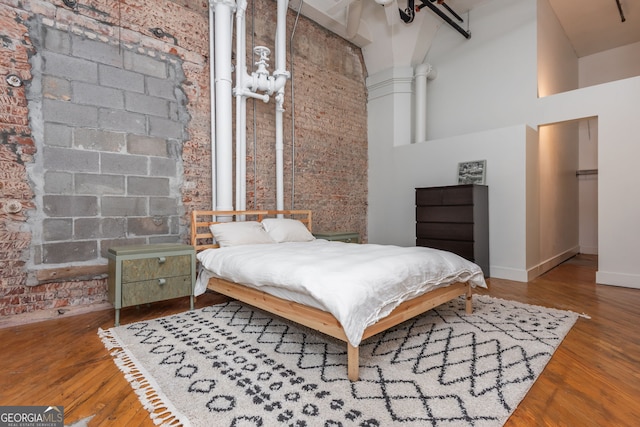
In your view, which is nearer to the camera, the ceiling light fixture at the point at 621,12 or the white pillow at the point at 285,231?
the white pillow at the point at 285,231

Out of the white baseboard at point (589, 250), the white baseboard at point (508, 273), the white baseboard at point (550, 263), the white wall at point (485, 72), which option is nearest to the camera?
the white baseboard at point (508, 273)

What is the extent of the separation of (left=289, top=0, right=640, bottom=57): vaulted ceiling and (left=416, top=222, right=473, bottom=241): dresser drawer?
3.23 meters

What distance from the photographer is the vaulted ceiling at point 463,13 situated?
4707mm

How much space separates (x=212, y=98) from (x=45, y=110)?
155 centimetres

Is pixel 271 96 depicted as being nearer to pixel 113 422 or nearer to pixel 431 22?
pixel 431 22

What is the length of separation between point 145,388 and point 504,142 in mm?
4574

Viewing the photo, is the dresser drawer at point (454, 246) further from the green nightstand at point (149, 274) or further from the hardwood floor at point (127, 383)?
the green nightstand at point (149, 274)

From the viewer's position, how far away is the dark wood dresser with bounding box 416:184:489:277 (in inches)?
160

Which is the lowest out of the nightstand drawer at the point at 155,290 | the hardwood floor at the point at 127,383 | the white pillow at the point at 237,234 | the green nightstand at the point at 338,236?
the hardwood floor at the point at 127,383

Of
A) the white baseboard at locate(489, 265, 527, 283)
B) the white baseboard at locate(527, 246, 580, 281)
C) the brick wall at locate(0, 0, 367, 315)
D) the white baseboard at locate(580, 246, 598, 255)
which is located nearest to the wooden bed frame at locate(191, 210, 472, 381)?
the brick wall at locate(0, 0, 367, 315)

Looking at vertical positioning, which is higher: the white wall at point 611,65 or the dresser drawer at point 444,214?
the white wall at point 611,65

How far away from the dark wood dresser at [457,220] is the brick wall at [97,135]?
7.61 ft

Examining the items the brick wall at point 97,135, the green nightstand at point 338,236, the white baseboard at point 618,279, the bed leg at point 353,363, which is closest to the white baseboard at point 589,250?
the white baseboard at point 618,279

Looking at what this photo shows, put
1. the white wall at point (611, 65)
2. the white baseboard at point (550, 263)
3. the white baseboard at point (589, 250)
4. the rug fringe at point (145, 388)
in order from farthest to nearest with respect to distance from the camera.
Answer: the white baseboard at point (589, 250) < the white wall at point (611, 65) < the white baseboard at point (550, 263) < the rug fringe at point (145, 388)
